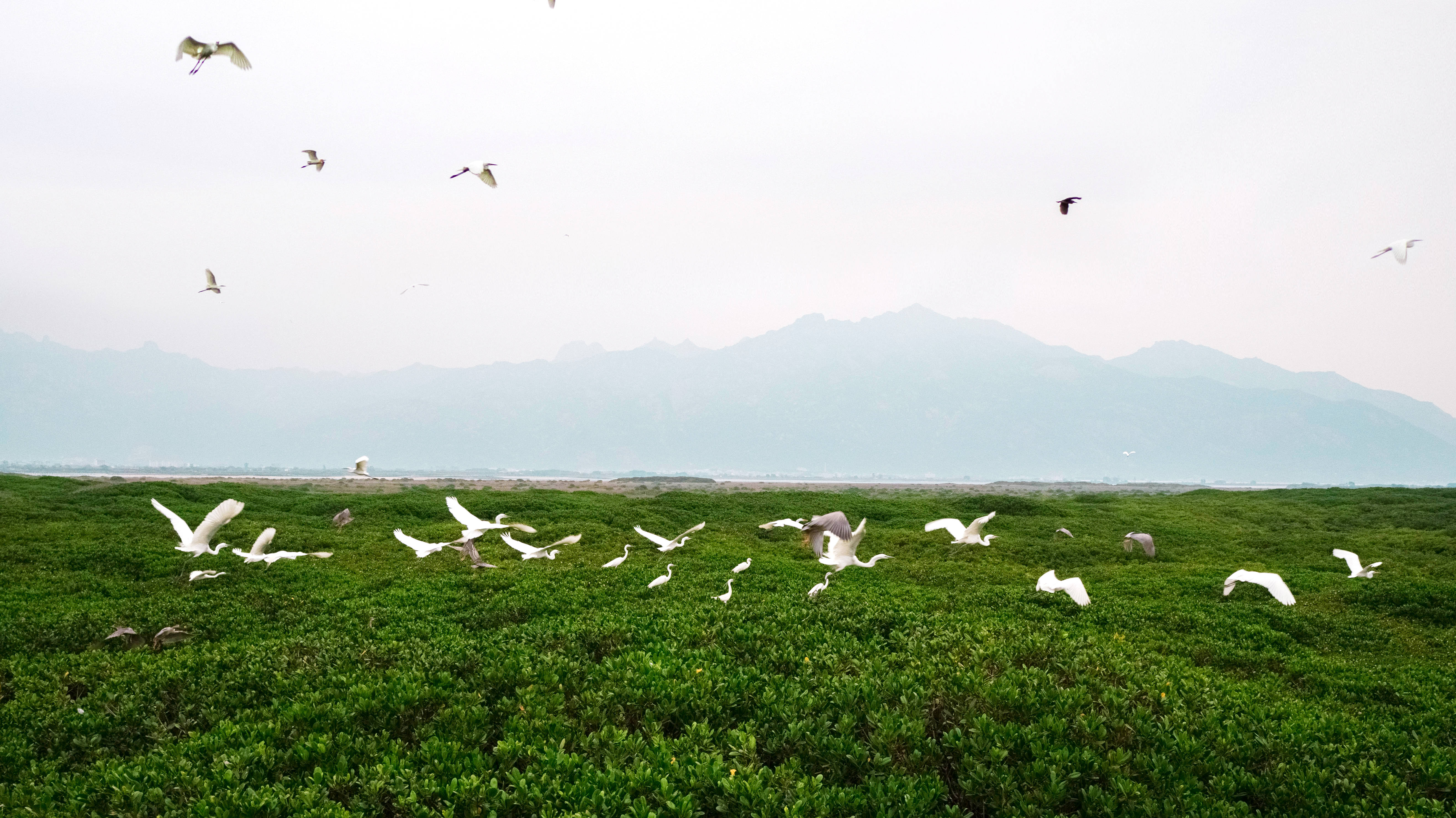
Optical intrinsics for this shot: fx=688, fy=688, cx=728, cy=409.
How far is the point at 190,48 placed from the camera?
36.8 feet

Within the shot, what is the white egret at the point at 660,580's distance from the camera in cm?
1250

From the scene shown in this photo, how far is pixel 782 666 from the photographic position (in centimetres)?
791

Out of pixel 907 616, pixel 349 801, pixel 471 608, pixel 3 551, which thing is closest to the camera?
pixel 349 801

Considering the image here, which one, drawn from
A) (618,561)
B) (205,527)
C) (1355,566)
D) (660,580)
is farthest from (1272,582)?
Answer: (205,527)

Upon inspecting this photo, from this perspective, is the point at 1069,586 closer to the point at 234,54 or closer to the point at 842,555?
the point at 842,555

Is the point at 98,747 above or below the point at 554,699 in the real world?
below

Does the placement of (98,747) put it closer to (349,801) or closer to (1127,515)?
(349,801)

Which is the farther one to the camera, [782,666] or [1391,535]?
[1391,535]

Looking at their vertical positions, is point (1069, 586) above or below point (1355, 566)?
above

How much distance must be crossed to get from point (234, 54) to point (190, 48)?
23.4 inches

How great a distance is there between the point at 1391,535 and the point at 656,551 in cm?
2540

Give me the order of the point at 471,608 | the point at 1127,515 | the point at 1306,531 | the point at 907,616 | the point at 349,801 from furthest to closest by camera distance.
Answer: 1. the point at 1127,515
2. the point at 1306,531
3. the point at 471,608
4. the point at 907,616
5. the point at 349,801

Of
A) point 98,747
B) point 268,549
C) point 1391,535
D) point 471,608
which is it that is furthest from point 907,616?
point 1391,535

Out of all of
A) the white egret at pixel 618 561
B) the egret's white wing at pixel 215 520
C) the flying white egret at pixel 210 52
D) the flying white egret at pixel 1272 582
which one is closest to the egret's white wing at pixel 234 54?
the flying white egret at pixel 210 52
